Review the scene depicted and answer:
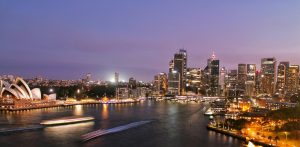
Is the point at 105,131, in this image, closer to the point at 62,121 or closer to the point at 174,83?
the point at 62,121

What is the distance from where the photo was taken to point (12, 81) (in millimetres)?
28922

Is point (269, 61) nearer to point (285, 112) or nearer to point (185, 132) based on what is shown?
point (285, 112)

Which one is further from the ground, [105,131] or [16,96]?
[16,96]

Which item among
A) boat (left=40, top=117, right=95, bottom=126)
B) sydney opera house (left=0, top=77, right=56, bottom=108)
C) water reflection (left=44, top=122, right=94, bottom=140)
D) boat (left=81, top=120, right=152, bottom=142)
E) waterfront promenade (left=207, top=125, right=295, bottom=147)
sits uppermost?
sydney opera house (left=0, top=77, right=56, bottom=108)

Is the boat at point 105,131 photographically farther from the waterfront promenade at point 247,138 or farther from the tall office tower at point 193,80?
the tall office tower at point 193,80

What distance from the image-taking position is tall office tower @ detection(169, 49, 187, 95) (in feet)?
201

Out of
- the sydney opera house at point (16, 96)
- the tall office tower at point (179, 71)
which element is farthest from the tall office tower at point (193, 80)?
the sydney opera house at point (16, 96)

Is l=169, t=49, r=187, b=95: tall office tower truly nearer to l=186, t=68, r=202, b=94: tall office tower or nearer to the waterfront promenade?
l=186, t=68, r=202, b=94: tall office tower

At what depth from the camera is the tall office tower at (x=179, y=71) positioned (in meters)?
61.2

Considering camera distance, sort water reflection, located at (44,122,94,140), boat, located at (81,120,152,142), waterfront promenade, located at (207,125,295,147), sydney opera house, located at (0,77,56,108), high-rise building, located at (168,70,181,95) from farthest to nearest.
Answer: high-rise building, located at (168,70,181,95), sydney opera house, located at (0,77,56,108), water reflection, located at (44,122,94,140), boat, located at (81,120,152,142), waterfront promenade, located at (207,125,295,147)

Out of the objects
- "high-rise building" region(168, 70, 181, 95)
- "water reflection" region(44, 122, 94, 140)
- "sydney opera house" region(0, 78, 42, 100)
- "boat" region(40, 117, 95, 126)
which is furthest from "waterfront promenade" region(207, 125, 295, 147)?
"high-rise building" region(168, 70, 181, 95)

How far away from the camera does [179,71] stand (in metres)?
64.2

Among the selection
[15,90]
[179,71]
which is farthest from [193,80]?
[15,90]

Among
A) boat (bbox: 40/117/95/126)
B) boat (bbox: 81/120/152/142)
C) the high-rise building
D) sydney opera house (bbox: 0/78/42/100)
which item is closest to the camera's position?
boat (bbox: 81/120/152/142)
